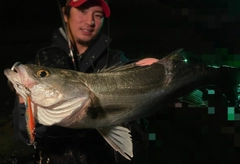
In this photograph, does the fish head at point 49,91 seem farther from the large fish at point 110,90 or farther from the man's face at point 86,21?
the man's face at point 86,21

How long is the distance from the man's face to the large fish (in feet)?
2.44

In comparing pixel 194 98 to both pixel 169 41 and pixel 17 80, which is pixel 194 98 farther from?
pixel 169 41

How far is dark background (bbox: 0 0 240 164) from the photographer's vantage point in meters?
4.23

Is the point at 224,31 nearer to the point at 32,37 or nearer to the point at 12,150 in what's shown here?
the point at 12,150

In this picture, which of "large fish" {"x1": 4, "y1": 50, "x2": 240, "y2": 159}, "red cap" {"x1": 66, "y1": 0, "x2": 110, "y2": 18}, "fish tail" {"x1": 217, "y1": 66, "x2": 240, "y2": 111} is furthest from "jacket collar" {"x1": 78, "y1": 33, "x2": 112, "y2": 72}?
"fish tail" {"x1": 217, "y1": 66, "x2": 240, "y2": 111}

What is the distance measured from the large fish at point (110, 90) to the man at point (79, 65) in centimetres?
27

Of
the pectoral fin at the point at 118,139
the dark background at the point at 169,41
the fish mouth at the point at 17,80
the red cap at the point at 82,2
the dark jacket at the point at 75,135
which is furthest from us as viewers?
the dark background at the point at 169,41

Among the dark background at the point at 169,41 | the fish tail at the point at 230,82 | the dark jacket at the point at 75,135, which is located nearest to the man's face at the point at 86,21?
the dark jacket at the point at 75,135

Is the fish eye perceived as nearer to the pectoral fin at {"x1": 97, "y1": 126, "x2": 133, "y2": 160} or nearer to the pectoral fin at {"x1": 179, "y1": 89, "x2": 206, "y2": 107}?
the pectoral fin at {"x1": 97, "y1": 126, "x2": 133, "y2": 160}

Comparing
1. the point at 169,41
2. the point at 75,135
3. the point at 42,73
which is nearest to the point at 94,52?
the point at 75,135

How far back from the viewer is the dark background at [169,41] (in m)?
4.23

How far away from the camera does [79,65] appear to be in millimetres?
2545

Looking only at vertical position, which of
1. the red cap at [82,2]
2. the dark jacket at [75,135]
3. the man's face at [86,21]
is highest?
the red cap at [82,2]

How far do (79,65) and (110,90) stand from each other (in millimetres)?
727
